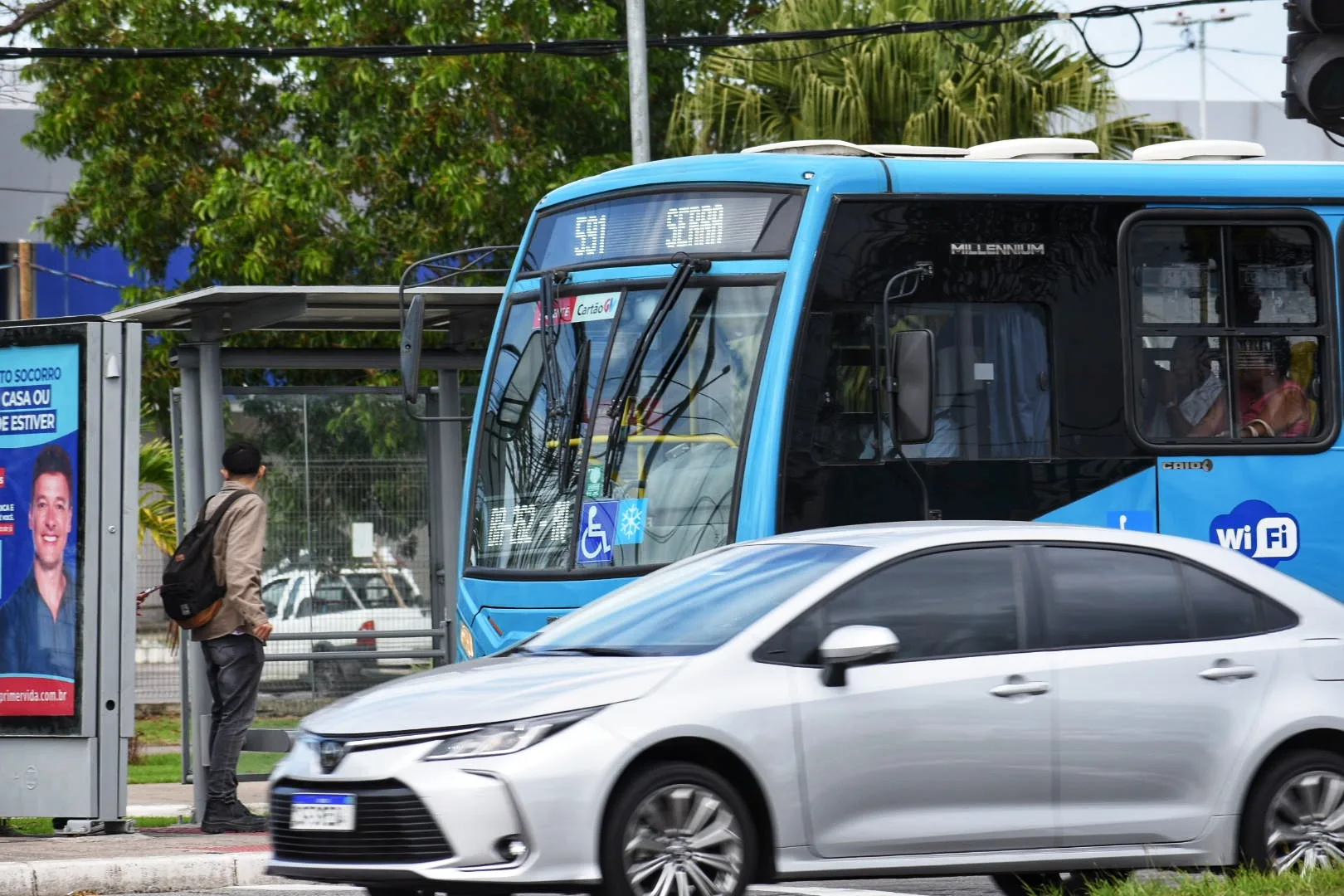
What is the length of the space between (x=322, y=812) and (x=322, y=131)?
16007mm

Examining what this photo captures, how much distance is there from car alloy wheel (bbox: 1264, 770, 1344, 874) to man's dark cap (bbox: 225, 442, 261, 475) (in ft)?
19.8

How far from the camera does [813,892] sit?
8.76m

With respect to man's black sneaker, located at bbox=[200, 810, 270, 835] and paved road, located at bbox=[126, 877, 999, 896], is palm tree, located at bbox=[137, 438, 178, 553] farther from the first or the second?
paved road, located at bbox=[126, 877, 999, 896]

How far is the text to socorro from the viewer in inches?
447

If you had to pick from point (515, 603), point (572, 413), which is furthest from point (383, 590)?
point (572, 413)

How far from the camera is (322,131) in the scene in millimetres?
22250

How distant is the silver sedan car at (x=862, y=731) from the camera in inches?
271

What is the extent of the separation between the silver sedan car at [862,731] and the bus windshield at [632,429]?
6.75 ft

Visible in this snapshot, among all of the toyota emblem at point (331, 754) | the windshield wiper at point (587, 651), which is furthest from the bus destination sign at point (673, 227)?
the toyota emblem at point (331, 754)

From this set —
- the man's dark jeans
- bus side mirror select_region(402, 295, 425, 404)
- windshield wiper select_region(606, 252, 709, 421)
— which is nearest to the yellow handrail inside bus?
windshield wiper select_region(606, 252, 709, 421)

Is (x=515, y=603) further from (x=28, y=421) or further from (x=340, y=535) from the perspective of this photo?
(x=340, y=535)

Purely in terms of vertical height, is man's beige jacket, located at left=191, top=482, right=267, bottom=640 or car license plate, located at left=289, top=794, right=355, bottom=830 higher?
man's beige jacket, located at left=191, top=482, right=267, bottom=640

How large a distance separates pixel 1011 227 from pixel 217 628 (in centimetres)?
473

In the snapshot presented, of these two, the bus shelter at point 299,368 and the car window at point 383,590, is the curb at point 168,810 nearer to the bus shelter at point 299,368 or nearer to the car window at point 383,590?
the bus shelter at point 299,368
